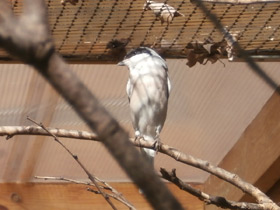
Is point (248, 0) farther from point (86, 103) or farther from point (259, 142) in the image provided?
point (86, 103)

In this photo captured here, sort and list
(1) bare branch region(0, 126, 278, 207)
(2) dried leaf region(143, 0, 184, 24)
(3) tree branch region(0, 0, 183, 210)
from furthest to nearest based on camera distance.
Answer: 1. (2) dried leaf region(143, 0, 184, 24)
2. (1) bare branch region(0, 126, 278, 207)
3. (3) tree branch region(0, 0, 183, 210)

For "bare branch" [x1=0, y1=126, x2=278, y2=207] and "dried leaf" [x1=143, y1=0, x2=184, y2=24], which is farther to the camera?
"dried leaf" [x1=143, y1=0, x2=184, y2=24]

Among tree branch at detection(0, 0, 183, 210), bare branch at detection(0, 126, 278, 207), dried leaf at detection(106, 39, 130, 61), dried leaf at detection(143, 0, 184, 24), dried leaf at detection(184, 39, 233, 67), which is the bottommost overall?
tree branch at detection(0, 0, 183, 210)

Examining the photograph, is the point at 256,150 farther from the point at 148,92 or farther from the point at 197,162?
the point at 197,162

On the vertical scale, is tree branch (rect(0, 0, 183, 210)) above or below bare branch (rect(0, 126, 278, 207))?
below

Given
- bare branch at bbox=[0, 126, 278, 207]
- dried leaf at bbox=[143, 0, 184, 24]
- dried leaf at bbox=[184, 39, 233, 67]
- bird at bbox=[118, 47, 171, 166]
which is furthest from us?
bird at bbox=[118, 47, 171, 166]

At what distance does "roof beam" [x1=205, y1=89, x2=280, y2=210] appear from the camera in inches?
105

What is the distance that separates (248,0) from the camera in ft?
6.73

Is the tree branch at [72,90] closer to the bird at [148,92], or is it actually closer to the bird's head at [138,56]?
the bird's head at [138,56]

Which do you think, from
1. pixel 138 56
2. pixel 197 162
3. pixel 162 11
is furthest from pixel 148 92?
pixel 197 162

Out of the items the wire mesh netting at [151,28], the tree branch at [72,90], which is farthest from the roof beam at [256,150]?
the tree branch at [72,90]

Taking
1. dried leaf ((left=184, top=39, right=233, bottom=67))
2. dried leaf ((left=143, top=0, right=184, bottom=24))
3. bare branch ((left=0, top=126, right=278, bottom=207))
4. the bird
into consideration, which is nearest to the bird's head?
the bird

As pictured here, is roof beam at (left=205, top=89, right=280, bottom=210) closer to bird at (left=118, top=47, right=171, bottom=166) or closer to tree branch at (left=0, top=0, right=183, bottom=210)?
bird at (left=118, top=47, right=171, bottom=166)

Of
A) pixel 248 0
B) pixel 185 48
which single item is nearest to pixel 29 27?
pixel 248 0
